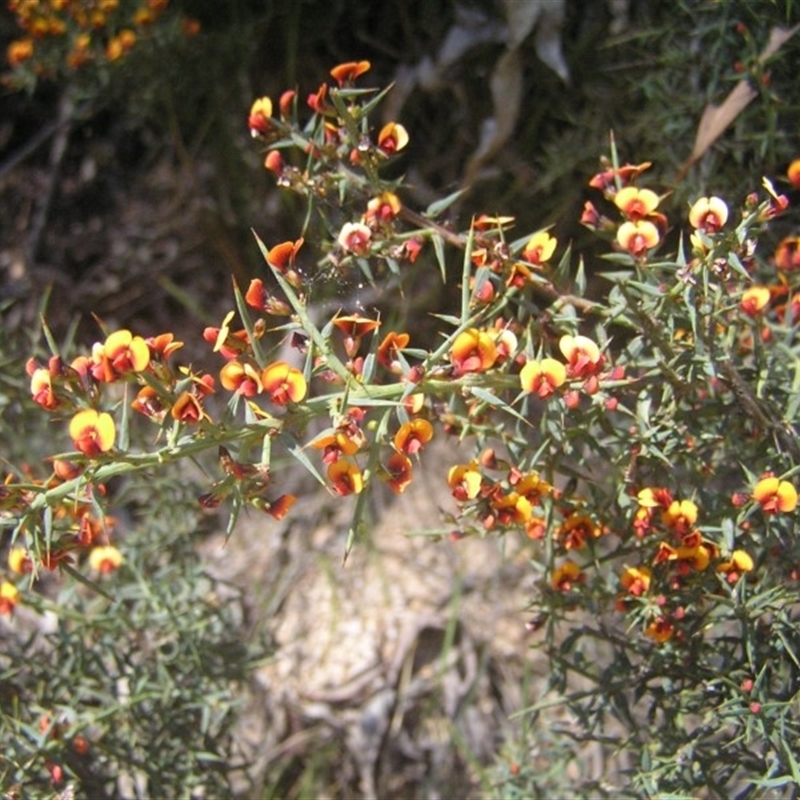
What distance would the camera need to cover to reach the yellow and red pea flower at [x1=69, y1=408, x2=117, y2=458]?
3.75ft

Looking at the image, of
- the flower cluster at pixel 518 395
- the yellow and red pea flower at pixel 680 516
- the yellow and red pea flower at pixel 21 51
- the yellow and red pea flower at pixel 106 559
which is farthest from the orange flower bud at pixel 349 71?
the yellow and red pea flower at pixel 21 51

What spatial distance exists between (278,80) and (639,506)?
158 centimetres

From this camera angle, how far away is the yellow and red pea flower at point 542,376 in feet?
4.05

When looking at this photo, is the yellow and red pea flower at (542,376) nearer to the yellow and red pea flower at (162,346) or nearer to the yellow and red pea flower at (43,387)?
the yellow and red pea flower at (162,346)

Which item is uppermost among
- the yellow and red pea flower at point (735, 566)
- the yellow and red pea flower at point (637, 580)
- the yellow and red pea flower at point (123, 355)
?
the yellow and red pea flower at point (123, 355)

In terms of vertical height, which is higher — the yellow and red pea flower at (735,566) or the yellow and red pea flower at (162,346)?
the yellow and red pea flower at (162,346)

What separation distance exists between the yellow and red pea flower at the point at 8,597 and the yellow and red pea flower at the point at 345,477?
689 millimetres

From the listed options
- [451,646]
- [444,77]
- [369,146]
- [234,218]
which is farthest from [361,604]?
[369,146]

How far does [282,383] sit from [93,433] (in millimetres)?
201

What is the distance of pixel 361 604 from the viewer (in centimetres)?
263

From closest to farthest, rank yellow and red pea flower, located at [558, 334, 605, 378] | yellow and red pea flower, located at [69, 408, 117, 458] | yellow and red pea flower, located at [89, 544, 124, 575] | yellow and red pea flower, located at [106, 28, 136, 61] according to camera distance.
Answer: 1. yellow and red pea flower, located at [69, 408, 117, 458]
2. yellow and red pea flower, located at [558, 334, 605, 378]
3. yellow and red pea flower, located at [89, 544, 124, 575]
4. yellow and red pea flower, located at [106, 28, 136, 61]

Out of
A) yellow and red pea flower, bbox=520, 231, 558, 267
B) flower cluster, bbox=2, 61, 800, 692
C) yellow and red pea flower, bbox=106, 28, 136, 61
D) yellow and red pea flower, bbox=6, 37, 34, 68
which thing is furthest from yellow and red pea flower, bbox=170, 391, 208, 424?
yellow and red pea flower, bbox=6, 37, 34, 68

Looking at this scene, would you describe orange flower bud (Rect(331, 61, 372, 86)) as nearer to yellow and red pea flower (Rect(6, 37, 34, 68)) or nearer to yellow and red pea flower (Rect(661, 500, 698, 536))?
yellow and red pea flower (Rect(661, 500, 698, 536))

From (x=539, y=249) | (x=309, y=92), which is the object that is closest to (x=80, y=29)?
(x=309, y=92)
